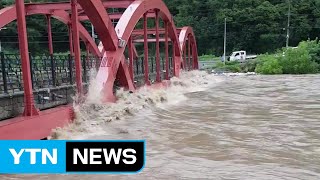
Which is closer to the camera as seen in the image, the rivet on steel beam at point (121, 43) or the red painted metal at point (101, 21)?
the red painted metal at point (101, 21)

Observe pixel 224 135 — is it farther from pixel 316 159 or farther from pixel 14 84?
pixel 14 84

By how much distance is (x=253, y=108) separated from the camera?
15008mm

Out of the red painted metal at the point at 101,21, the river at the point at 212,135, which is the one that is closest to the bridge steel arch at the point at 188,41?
the river at the point at 212,135

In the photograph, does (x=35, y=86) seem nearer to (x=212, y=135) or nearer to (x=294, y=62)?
(x=212, y=135)

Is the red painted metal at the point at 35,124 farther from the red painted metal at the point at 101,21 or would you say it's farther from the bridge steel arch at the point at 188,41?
the bridge steel arch at the point at 188,41

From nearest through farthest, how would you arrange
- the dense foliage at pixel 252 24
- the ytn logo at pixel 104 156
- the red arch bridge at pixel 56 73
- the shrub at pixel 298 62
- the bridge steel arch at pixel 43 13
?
the ytn logo at pixel 104 156
the red arch bridge at pixel 56 73
the bridge steel arch at pixel 43 13
the shrub at pixel 298 62
the dense foliage at pixel 252 24

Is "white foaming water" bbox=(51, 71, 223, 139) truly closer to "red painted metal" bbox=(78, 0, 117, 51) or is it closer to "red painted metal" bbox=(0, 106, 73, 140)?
"red painted metal" bbox=(0, 106, 73, 140)

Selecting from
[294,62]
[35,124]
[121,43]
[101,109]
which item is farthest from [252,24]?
[35,124]

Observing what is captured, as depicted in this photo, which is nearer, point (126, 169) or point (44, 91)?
point (126, 169)

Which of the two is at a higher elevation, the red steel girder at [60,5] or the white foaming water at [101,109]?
the red steel girder at [60,5]

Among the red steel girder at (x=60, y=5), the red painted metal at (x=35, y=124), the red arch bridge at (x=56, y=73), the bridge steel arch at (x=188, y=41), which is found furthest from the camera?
the bridge steel arch at (x=188, y=41)

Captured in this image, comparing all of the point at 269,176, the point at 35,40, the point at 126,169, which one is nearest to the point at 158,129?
the point at 269,176

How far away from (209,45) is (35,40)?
30.8 meters

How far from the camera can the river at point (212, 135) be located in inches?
269
